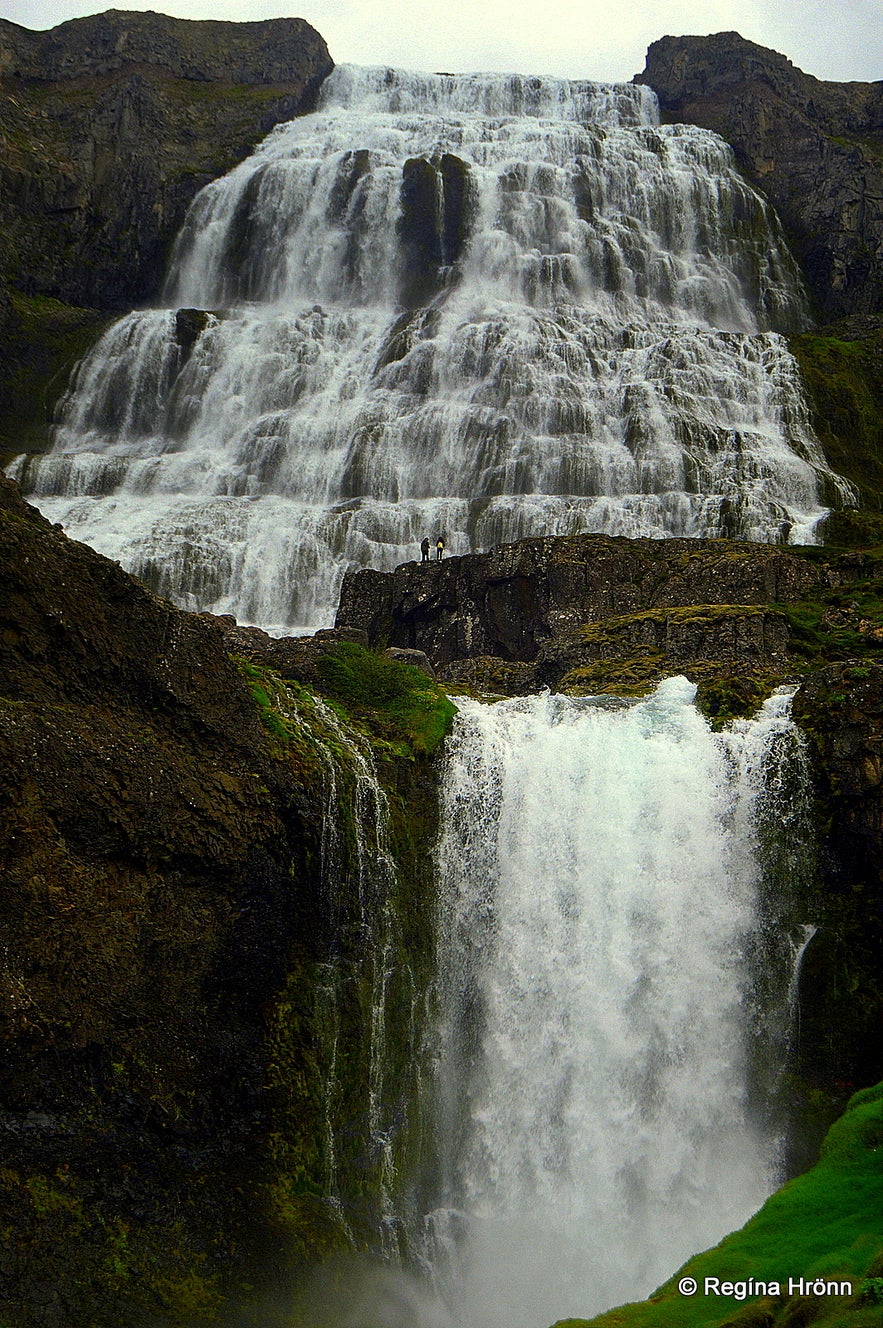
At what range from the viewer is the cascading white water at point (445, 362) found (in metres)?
42.0

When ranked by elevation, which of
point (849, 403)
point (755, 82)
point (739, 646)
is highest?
point (755, 82)

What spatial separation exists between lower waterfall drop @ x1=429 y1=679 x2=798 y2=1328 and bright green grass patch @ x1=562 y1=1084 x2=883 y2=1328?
5.92m

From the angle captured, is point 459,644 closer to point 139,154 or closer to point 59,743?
point 59,743

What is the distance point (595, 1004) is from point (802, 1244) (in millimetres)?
8757

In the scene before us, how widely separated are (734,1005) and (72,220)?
6427cm

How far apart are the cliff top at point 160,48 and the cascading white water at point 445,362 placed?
1366 centimetres

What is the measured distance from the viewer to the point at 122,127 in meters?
71.9

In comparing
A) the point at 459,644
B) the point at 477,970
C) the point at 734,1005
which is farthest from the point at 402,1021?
the point at 459,644

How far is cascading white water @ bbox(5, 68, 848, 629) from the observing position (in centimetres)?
4197

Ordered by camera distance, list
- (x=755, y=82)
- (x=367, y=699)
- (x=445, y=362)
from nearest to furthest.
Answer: (x=367, y=699)
(x=445, y=362)
(x=755, y=82)

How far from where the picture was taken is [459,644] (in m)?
32.9

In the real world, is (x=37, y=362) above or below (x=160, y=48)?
below

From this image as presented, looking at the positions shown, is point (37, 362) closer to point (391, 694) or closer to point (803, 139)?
point (391, 694)

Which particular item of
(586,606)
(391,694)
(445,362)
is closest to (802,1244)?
(391,694)
